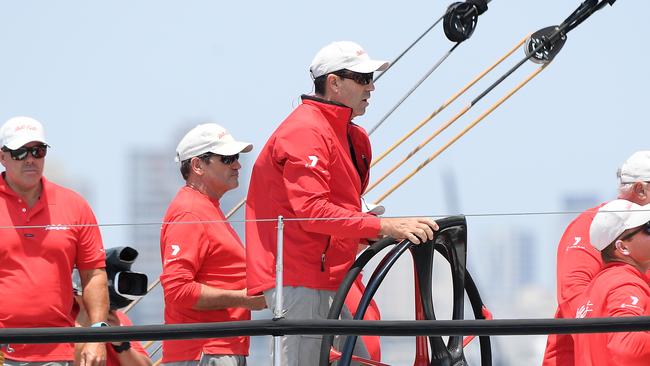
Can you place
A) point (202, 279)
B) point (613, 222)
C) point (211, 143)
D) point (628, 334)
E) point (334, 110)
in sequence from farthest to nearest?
point (211, 143) < point (202, 279) < point (334, 110) < point (613, 222) < point (628, 334)

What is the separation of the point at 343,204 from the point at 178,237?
689mm

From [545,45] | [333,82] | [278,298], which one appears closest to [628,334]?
[278,298]

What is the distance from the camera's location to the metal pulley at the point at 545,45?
824 centimetres

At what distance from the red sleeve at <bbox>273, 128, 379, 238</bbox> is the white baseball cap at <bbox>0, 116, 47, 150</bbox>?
110 cm

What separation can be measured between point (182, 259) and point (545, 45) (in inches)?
118

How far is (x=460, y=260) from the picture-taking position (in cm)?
554

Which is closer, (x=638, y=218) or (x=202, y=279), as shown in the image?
(x=638, y=218)

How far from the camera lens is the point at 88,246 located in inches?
242

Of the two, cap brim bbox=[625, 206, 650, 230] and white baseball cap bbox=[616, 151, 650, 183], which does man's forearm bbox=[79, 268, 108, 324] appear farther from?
white baseball cap bbox=[616, 151, 650, 183]

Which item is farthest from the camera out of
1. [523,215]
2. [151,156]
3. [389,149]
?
[151,156]

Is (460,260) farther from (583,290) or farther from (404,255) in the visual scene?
(583,290)

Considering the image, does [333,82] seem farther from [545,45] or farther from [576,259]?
[545,45]

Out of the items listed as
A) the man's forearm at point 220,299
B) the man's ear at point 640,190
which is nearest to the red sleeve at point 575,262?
the man's ear at point 640,190

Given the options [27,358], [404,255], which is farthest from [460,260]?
[27,358]
